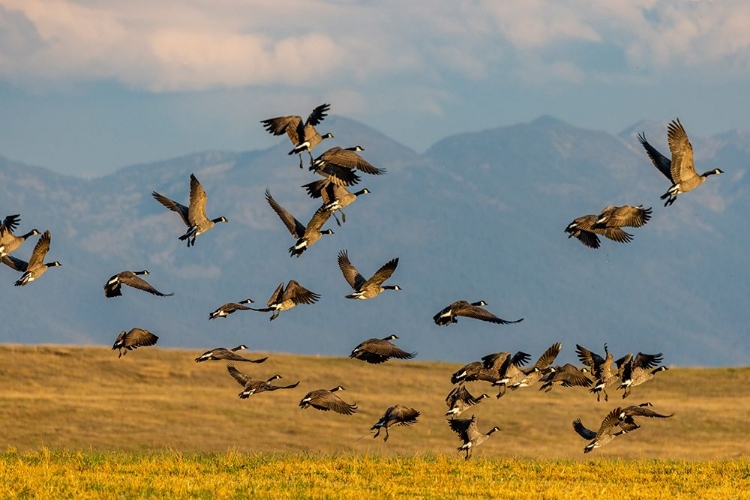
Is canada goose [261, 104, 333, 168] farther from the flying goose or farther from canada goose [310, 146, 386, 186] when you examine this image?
the flying goose

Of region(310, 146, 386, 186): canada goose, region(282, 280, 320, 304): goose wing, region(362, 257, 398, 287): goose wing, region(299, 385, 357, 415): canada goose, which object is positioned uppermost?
region(310, 146, 386, 186): canada goose

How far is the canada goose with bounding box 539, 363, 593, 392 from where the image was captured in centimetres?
2386

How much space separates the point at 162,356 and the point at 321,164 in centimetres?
3553

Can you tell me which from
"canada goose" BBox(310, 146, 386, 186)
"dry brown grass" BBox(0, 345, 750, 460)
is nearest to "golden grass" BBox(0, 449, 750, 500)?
"canada goose" BBox(310, 146, 386, 186)

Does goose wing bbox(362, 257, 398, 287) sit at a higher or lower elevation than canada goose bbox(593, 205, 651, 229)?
lower

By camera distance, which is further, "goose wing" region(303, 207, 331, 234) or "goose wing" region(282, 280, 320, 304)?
"goose wing" region(303, 207, 331, 234)

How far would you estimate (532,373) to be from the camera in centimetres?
2352

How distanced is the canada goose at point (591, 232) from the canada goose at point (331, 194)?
164 inches

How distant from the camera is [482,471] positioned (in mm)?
22469

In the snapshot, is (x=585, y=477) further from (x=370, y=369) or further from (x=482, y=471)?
(x=370, y=369)

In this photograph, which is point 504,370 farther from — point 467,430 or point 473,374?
point 467,430

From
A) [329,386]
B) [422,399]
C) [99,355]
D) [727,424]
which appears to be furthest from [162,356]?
[727,424]

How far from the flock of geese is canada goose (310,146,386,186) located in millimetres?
19

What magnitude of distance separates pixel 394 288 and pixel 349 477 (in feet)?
13.7
